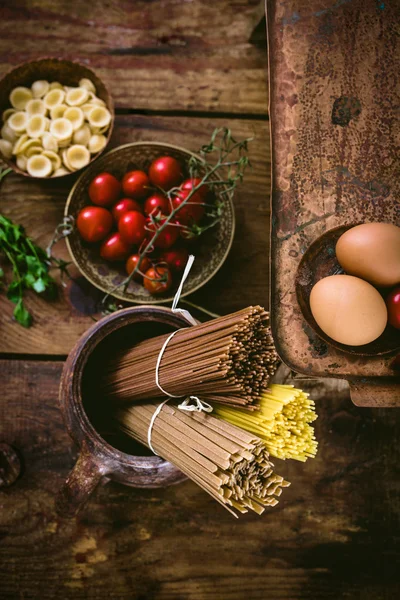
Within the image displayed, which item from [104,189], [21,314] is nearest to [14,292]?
[21,314]

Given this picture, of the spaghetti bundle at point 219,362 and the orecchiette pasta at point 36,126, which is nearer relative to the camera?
the spaghetti bundle at point 219,362

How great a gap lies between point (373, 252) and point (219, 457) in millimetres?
370

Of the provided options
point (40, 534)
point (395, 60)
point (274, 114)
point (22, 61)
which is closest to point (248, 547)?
point (40, 534)

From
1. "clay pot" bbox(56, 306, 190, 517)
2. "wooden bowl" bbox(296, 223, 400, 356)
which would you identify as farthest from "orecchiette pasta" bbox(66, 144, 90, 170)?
"wooden bowl" bbox(296, 223, 400, 356)

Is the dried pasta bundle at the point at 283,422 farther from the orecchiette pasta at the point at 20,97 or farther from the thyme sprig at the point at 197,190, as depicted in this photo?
the orecchiette pasta at the point at 20,97

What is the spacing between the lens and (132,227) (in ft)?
3.08

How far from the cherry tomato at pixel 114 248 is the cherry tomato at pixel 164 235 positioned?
51 mm

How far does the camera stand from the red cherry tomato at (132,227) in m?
0.94

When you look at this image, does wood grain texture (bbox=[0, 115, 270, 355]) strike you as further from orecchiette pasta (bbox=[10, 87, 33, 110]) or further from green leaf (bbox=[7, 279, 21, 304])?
orecchiette pasta (bbox=[10, 87, 33, 110])

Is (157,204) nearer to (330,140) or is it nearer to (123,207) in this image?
(123,207)

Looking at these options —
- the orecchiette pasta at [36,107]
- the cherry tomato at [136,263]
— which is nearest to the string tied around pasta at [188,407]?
the cherry tomato at [136,263]

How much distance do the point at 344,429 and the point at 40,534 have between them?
25.7 inches

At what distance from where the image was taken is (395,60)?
886mm

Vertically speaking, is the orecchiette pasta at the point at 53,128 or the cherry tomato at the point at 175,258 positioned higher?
the orecchiette pasta at the point at 53,128
